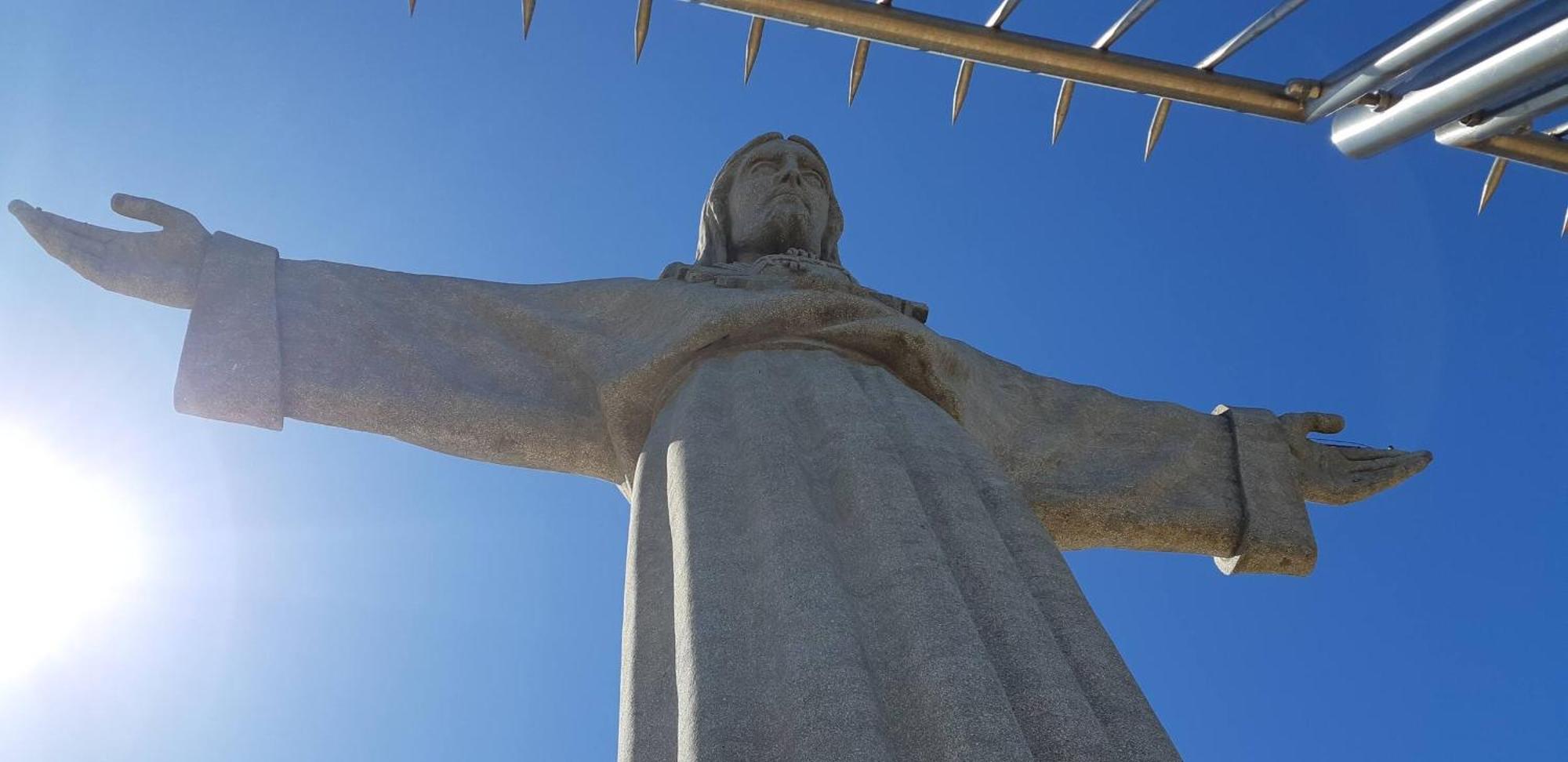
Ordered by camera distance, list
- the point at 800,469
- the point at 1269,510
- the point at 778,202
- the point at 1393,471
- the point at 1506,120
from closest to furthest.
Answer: the point at 800,469, the point at 1506,120, the point at 1269,510, the point at 1393,471, the point at 778,202

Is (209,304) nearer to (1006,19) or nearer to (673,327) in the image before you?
(673,327)

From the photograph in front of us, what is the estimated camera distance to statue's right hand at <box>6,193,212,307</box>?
21.0ft

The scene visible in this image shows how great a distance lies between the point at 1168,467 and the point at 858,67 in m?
2.48

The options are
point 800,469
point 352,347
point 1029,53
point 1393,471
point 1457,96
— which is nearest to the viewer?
point 800,469

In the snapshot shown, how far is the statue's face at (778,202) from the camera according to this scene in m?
8.14

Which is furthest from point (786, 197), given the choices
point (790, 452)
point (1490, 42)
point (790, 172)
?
point (1490, 42)

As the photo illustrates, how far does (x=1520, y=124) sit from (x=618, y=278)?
13.3ft

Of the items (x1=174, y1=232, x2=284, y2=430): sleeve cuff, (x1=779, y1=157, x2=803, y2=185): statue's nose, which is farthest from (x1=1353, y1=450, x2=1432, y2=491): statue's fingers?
(x1=174, y1=232, x2=284, y2=430): sleeve cuff

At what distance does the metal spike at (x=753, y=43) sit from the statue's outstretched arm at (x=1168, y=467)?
67.3 inches

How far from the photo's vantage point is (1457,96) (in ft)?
18.0

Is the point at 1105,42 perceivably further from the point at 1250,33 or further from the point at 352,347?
the point at 352,347

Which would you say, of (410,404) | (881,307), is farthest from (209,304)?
(881,307)

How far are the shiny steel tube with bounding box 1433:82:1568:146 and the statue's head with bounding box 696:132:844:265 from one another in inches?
128

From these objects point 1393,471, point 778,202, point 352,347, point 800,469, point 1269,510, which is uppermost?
point 778,202
